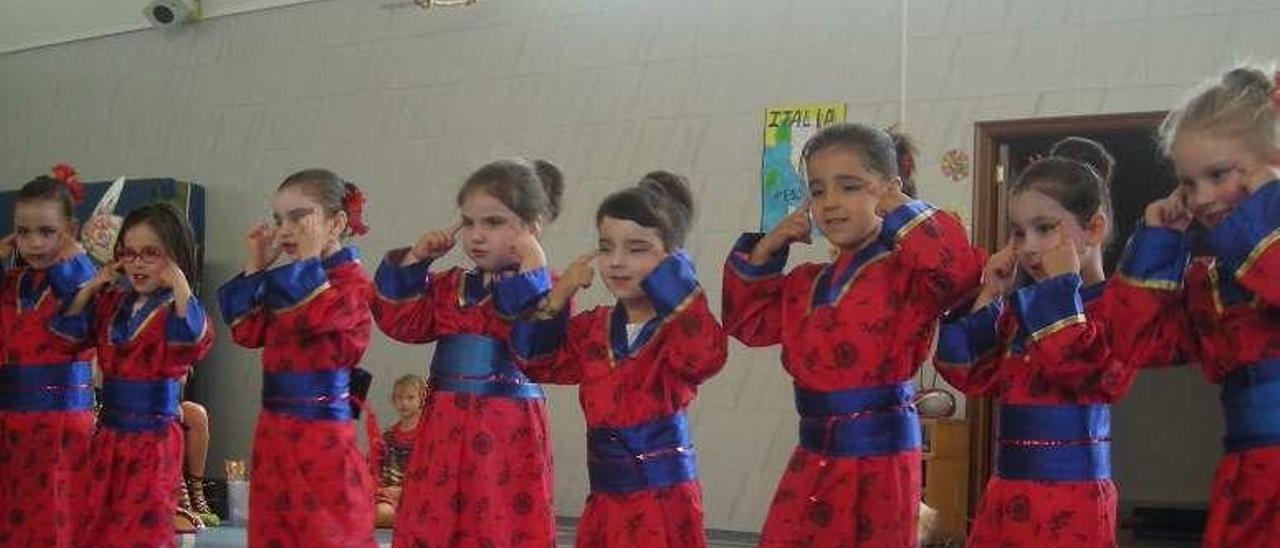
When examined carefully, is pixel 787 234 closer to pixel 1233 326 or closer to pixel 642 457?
pixel 642 457

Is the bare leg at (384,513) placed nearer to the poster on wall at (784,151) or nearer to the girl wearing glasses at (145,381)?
the poster on wall at (784,151)

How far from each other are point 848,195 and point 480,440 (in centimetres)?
94

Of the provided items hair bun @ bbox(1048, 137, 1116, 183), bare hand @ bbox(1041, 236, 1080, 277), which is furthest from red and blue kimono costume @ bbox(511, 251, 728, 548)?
hair bun @ bbox(1048, 137, 1116, 183)

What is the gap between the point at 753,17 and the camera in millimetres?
5555

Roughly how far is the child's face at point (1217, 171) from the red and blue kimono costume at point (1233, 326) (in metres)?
0.04

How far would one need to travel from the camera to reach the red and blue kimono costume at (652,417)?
2.49 meters

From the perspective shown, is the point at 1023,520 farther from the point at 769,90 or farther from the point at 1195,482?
the point at 1195,482

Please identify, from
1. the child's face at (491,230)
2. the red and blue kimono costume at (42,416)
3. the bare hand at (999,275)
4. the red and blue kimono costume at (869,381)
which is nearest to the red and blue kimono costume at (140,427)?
the red and blue kimono costume at (42,416)

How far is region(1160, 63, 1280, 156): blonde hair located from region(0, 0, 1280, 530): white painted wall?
2963 mm

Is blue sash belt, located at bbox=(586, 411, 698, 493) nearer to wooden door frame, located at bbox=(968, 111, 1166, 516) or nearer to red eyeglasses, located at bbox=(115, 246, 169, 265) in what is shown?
red eyeglasses, located at bbox=(115, 246, 169, 265)

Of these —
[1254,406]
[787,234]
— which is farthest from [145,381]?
[1254,406]

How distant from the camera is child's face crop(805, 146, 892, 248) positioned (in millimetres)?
2387

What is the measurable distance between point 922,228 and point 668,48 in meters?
3.60

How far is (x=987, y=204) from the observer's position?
201 inches
